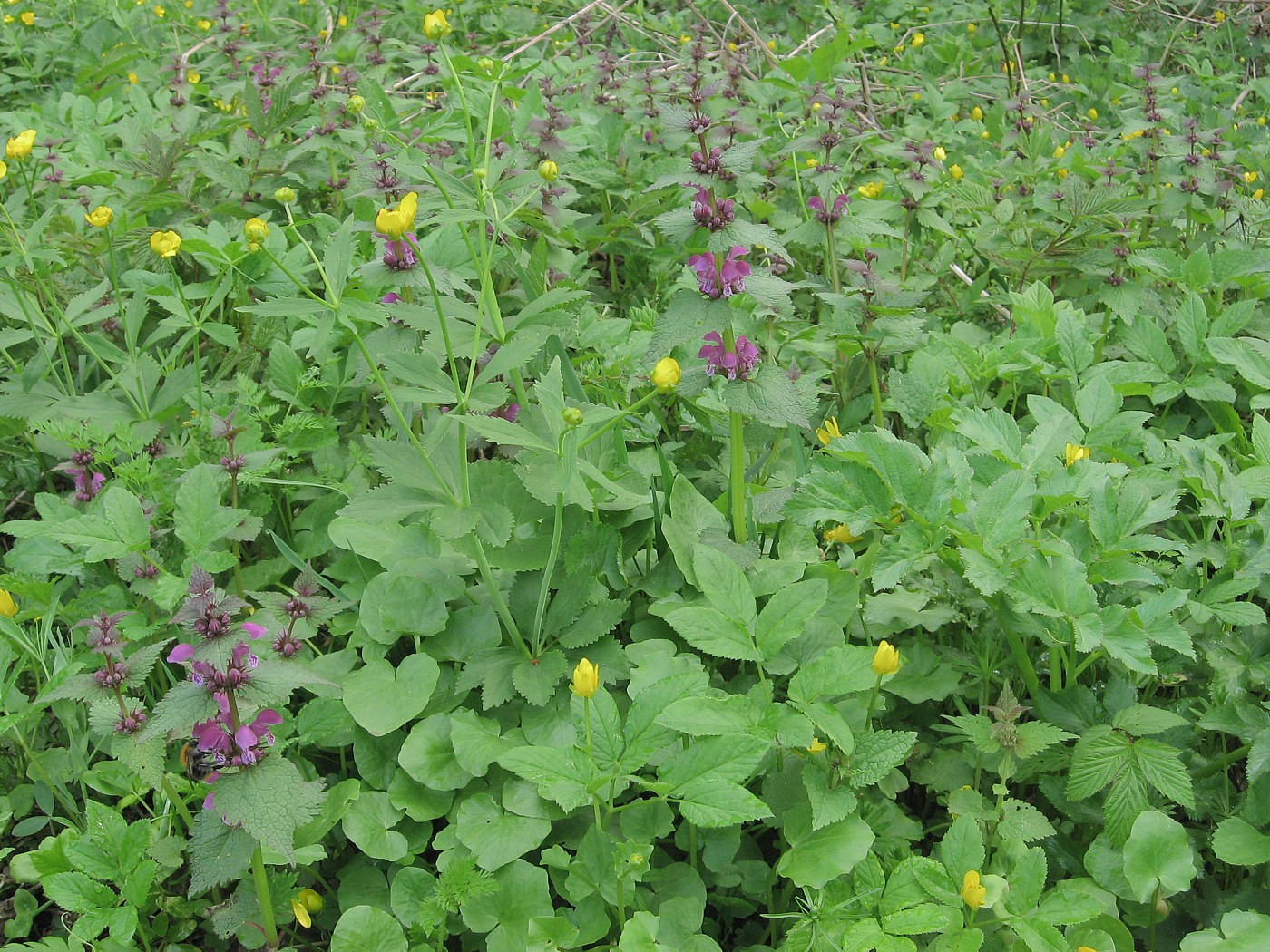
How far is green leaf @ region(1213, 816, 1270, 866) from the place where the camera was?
60.1 inches

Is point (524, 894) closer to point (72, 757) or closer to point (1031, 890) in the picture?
point (1031, 890)

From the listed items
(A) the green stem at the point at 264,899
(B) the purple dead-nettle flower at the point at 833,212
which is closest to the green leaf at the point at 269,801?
(A) the green stem at the point at 264,899

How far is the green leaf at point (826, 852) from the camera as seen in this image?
1.54 m

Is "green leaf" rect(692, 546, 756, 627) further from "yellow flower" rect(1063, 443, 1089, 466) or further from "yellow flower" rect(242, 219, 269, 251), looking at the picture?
"yellow flower" rect(242, 219, 269, 251)

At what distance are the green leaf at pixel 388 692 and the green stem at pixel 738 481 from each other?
0.63 meters

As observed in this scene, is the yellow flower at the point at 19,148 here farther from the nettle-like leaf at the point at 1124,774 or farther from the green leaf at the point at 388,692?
the nettle-like leaf at the point at 1124,774

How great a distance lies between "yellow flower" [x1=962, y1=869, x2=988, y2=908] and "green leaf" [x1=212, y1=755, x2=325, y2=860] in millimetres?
923

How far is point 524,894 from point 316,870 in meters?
0.45

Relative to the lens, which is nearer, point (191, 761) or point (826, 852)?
point (826, 852)

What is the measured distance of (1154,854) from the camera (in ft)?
4.99

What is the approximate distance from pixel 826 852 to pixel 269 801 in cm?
82

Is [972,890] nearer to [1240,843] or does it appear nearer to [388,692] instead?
[1240,843]

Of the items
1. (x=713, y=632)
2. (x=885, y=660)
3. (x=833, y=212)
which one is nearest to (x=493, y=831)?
(x=713, y=632)

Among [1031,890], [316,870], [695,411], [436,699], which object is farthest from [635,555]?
[1031,890]
